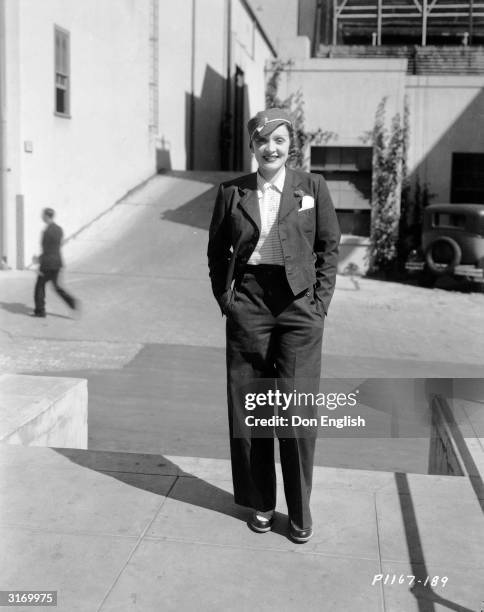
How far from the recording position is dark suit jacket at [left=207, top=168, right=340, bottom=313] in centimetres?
304

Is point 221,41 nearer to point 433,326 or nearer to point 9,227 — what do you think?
point 9,227

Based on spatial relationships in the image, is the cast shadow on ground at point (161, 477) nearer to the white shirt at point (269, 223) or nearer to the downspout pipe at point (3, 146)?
the white shirt at point (269, 223)

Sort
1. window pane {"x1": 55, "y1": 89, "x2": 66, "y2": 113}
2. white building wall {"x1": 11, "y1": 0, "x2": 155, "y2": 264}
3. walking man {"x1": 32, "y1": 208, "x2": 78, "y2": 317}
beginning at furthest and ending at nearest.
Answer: window pane {"x1": 55, "y1": 89, "x2": 66, "y2": 113} → white building wall {"x1": 11, "y1": 0, "x2": 155, "y2": 264} → walking man {"x1": 32, "y1": 208, "x2": 78, "y2": 317}

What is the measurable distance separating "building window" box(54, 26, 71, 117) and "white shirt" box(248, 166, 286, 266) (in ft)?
37.4

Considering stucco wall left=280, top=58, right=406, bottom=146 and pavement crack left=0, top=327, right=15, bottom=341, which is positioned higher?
stucco wall left=280, top=58, right=406, bottom=146

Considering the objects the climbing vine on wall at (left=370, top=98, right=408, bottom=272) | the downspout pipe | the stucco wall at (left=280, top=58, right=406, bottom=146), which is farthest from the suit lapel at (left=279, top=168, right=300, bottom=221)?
the stucco wall at (left=280, top=58, right=406, bottom=146)

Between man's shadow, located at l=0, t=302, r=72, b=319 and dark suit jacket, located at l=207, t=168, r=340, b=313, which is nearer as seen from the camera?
dark suit jacket, located at l=207, t=168, r=340, b=313

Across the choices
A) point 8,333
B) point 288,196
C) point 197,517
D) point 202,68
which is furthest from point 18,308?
point 288,196

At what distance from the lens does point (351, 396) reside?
336 cm

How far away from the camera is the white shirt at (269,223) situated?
305 centimetres

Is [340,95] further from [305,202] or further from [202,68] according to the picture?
[305,202]

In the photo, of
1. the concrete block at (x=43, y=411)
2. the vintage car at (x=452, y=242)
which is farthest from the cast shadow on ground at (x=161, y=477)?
the vintage car at (x=452, y=242)

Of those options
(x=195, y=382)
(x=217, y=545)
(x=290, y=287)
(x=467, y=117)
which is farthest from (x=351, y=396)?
(x=467, y=117)

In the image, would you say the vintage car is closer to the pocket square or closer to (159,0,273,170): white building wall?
(159,0,273,170): white building wall
